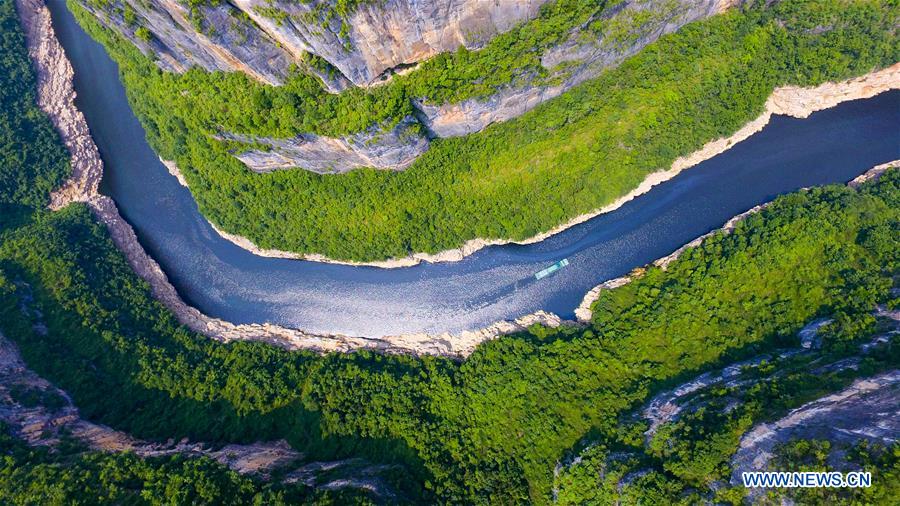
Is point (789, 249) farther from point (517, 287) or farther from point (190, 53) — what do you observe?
point (190, 53)

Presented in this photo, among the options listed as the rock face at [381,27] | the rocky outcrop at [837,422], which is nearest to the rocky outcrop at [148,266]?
the rocky outcrop at [837,422]

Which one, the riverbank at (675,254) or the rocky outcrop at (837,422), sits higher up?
the riverbank at (675,254)

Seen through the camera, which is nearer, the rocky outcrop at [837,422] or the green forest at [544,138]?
the rocky outcrop at [837,422]

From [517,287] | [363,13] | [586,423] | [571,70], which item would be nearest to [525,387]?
[586,423]

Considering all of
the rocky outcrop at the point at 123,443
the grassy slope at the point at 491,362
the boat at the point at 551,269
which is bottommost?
the rocky outcrop at the point at 123,443

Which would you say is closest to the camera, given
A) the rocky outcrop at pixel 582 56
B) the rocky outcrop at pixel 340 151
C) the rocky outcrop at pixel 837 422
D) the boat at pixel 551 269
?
the rocky outcrop at pixel 837 422

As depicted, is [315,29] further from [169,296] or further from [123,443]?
[123,443]

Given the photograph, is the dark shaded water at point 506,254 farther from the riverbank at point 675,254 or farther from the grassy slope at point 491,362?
the grassy slope at point 491,362

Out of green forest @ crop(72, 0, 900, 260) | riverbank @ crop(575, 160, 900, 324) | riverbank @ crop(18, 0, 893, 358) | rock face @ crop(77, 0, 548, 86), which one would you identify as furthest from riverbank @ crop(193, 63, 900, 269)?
rock face @ crop(77, 0, 548, 86)
